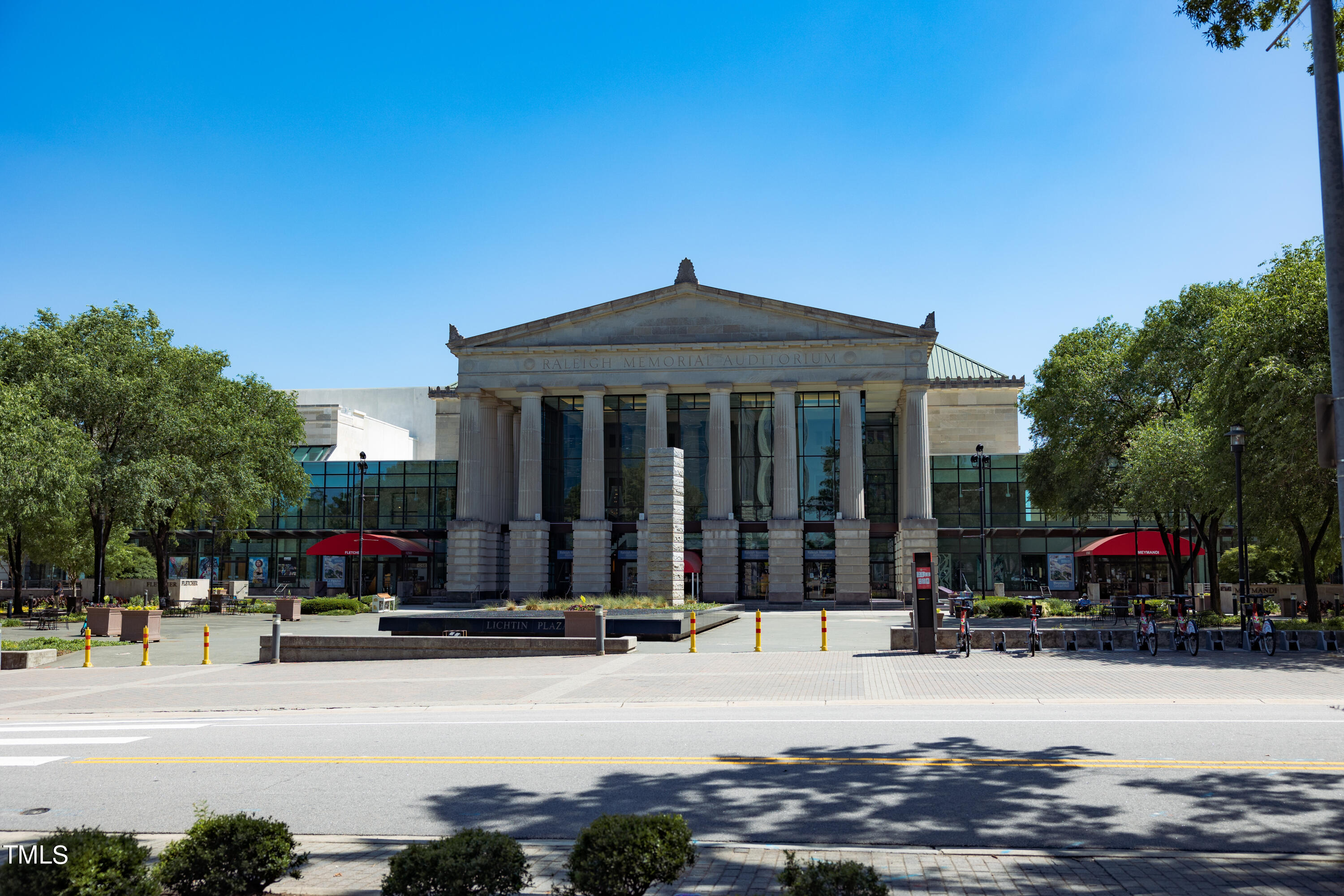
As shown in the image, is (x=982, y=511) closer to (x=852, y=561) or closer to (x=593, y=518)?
(x=852, y=561)

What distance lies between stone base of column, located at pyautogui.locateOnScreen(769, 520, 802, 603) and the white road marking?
45045 mm

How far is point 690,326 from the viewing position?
2299 inches

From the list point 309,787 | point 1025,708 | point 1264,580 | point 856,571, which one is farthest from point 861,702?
point 1264,580

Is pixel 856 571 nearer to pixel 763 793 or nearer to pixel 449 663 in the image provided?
pixel 449 663

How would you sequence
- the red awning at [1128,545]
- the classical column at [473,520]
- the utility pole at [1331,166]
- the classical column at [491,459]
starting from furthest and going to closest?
the classical column at [491,459] → the classical column at [473,520] → the red awning at [1128,545] → the utility pole at [1331,166]

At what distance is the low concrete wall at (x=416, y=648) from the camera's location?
2389 centimetres

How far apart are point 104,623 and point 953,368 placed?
205ft

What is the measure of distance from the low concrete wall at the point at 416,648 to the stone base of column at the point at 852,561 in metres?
33.5

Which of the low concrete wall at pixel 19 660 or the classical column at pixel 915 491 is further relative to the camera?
the classical column at pixel 915 491

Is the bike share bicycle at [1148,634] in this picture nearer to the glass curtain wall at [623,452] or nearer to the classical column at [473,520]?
the glass curtain wall at [623,452]

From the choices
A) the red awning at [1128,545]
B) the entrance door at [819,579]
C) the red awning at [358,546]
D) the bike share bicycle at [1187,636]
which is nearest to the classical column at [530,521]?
the red awning at [358,546]

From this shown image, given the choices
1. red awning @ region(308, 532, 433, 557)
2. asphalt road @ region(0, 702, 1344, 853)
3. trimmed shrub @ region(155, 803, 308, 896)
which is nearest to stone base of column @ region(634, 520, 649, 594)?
red awning @ region(308, 532, 433, 557)

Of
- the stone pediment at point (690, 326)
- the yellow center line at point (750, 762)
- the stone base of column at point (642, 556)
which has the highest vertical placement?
the stone pediment at point (690, 326)

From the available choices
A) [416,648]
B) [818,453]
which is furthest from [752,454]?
[416,648]
